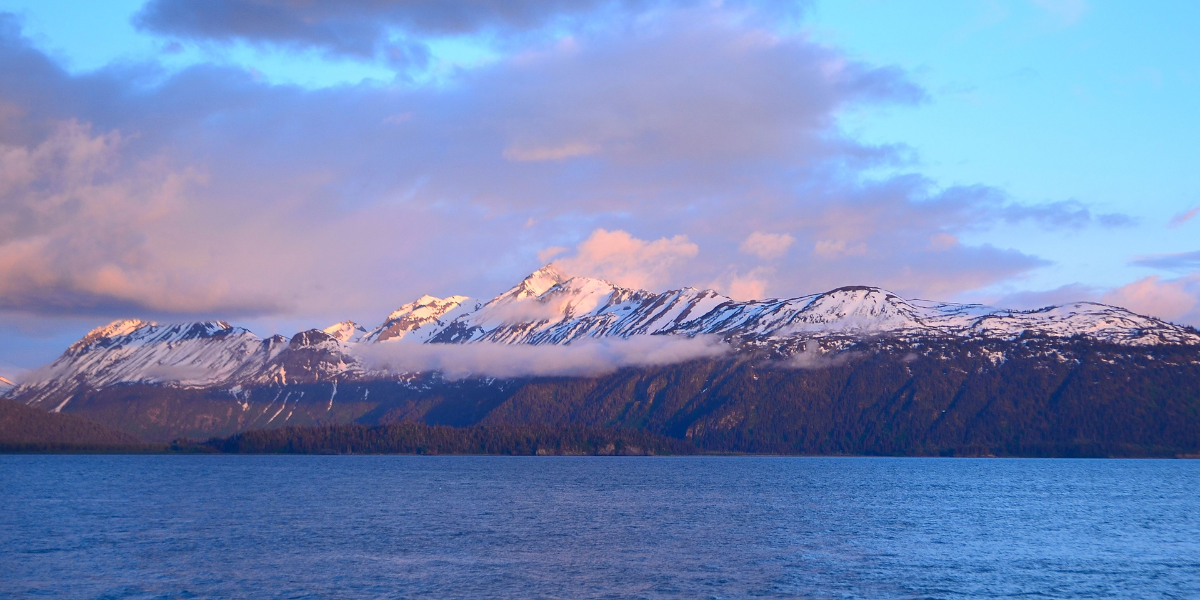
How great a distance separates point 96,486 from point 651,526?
11509cm

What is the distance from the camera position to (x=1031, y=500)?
15275 cm

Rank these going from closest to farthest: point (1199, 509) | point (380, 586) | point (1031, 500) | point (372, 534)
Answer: point (380, 586), point (372, 534), point (1199, 509), point (1031, 500)

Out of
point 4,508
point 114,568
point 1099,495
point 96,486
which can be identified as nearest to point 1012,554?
point 114,568

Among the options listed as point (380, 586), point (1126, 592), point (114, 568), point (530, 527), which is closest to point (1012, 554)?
point (1126, 592)

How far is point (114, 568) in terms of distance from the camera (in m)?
75.4

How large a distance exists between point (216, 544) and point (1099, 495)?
13875cm

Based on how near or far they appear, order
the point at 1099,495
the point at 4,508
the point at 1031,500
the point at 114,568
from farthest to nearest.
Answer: the point at 1099,495, the point at 1031,500, the point at 4,508, the point at 114,568

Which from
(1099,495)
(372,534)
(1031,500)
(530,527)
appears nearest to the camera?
(372,534)

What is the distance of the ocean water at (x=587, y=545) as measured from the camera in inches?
2721

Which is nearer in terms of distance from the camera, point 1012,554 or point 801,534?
point 1012,554

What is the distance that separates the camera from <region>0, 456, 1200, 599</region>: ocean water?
69.1 metres

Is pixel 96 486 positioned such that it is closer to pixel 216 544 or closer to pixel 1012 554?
pixel 216 544

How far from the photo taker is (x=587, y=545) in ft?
297

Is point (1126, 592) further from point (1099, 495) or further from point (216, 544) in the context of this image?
point (1099, 495)
